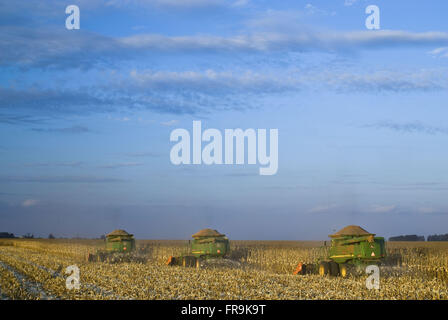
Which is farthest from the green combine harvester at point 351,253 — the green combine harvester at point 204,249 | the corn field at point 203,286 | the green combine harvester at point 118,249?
the green combine harvester at point 118,249

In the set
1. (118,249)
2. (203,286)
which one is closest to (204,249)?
(118,249)

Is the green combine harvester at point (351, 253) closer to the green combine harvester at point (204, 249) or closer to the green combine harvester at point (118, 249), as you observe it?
the green combine harvester at point (204, 249)

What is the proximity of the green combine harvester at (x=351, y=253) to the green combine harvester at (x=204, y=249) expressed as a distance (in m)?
7.50

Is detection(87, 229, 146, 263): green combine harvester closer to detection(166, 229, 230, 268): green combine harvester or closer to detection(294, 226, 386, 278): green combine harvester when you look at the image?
detection(166, 229, 230, 268): green combine harvester

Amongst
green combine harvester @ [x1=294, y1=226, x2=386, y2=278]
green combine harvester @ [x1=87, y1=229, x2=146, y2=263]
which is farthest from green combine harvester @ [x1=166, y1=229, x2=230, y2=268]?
green combine harvester @ [x1=294, y1=226, x2=386, y2=278]

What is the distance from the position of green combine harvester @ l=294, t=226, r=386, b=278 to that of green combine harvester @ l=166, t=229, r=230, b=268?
7.50m

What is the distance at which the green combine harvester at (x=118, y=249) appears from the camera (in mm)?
37688

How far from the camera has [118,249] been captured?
3797 centimetres

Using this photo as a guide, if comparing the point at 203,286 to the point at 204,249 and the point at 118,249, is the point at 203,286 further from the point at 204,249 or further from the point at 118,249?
the point at 118,249

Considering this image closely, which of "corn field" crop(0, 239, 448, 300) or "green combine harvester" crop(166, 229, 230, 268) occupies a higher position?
"green combine harvester" crop(166, 229, 230, 268)

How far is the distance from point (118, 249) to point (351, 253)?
19.0 metres

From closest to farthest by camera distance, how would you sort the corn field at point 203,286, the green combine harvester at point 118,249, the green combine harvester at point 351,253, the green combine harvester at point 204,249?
the corn field at point 203,286 < the green combine harvester at point 351,253 < the green combine harvester at point 204,249 < the green combine harvester at point 118,249

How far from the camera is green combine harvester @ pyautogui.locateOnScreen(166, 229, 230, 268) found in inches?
1303
